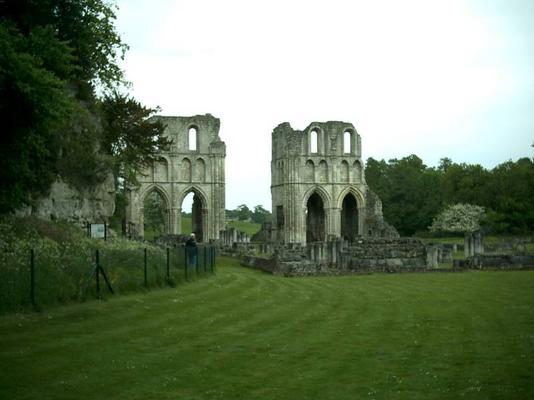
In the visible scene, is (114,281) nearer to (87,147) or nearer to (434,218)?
(87,147)

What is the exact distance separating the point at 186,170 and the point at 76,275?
4046cm

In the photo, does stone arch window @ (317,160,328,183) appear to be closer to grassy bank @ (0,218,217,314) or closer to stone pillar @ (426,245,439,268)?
stone pillar @ (426,245,439,268)

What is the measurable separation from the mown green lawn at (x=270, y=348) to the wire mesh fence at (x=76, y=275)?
404 mm

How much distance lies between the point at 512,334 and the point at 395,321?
7.96ft

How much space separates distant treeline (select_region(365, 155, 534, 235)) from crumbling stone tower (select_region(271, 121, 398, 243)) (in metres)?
11.8

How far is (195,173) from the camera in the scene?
183ft

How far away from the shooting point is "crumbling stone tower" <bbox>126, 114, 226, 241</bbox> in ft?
180

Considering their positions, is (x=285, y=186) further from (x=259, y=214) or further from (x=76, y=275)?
(x=259, y=214)

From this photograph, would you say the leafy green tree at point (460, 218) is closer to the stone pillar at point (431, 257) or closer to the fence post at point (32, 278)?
the stone pillar at point (431, 257)

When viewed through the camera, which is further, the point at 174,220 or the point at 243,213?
the point at 243,213

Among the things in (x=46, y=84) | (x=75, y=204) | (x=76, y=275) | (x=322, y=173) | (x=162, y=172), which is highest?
(x=322, y=173)

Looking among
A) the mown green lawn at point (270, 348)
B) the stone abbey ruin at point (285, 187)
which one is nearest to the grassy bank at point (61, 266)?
the mown green lawn at point (270, 348)

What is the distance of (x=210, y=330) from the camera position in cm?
1266

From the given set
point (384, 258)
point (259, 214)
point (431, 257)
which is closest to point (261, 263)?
point (384, 258)
